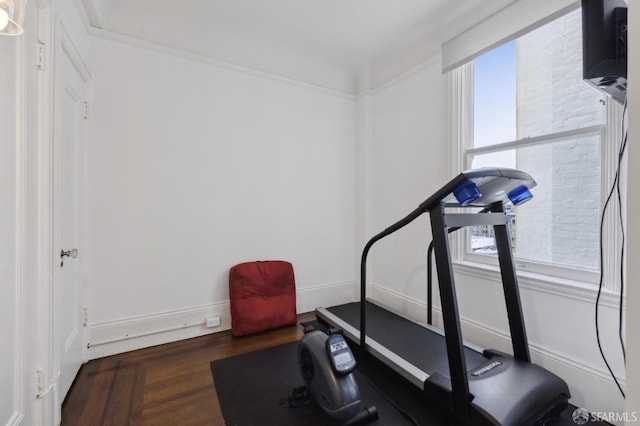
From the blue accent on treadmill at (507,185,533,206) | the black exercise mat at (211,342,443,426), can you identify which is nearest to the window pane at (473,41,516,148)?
the blue accent on treadmill at (507,185,533,206)

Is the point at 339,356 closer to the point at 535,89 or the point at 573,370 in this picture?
the point at 573,370

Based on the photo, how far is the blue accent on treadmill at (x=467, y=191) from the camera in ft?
4.69

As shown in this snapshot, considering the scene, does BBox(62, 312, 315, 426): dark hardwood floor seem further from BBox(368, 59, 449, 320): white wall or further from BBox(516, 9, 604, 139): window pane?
BBox(516, 9, 604, 139): window pane

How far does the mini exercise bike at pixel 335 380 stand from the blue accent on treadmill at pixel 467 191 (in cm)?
99

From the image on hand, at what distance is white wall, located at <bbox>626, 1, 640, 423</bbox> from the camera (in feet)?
2.05

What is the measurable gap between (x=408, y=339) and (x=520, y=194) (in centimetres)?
129

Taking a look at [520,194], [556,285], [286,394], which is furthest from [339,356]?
[556,285]

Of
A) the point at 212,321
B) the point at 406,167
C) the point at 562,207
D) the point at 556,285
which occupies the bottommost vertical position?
the point at 212,321

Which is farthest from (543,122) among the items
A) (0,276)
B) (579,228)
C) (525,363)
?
(0,276)

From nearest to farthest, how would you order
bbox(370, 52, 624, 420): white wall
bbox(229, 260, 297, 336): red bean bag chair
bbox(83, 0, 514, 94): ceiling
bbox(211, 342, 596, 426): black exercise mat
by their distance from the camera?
1. bbox(211, 342, 596, 426): black exercise mat
2. bbox(370, 52, 624, 420): white wall
3. bbox(83, 0, 514, 94): ceiling
4. bbox(229, 260, 297, 336): red bean bag chair

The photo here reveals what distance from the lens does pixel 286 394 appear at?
180 cm

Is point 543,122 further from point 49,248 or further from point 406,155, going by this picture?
point 49,248

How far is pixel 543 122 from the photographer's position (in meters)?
1.99

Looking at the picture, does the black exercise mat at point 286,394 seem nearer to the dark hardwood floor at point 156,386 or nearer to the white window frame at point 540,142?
the dark hardwood floor at point 156,386
